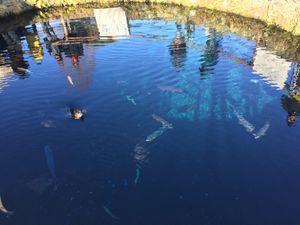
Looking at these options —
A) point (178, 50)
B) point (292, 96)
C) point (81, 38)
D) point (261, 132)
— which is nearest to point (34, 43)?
point (81, 38)

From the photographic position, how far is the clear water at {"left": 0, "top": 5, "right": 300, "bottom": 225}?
504 inches

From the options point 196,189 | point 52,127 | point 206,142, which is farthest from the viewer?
point 52,127

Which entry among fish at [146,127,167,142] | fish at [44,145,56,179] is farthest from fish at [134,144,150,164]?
fish at [44,145,56,179]

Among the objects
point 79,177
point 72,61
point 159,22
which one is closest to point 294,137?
point 79,177

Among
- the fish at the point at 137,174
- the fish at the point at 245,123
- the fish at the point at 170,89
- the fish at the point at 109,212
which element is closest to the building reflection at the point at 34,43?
the fish at the point at 170,89

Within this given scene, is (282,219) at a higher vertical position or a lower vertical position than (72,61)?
lower

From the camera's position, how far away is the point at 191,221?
478 inches

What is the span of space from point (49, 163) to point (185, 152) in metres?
5.99

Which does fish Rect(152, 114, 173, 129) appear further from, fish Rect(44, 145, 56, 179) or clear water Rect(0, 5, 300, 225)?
fish Rect(44, 145, 56, 179)

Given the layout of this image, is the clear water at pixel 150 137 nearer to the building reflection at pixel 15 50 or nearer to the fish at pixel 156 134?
the fish at pixel 156 134

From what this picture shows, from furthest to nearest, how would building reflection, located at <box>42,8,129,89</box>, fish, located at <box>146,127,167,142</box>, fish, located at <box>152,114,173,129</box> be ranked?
building reflection, located at <box>42,8,129,89</box>
fish, located at <box>152,114,173,129</box>
fish, located at <box>146,127,167,142</box>

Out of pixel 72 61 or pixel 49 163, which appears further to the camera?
pixel 72 61

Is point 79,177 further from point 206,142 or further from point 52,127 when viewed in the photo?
point 206,142

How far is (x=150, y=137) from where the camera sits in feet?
53.4
